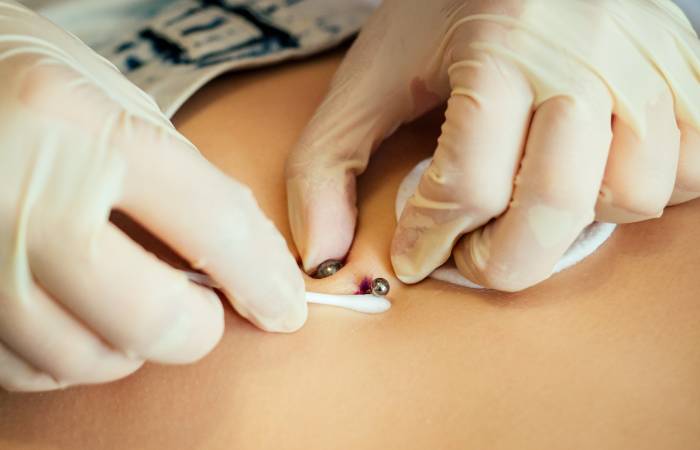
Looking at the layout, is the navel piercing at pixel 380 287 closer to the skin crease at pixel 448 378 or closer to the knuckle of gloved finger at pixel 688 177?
the skin crease at pixel 448 378

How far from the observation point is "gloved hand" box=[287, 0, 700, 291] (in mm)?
765

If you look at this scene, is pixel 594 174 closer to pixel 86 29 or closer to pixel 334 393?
pixel 334 393

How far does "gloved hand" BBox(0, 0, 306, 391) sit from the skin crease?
7 cm

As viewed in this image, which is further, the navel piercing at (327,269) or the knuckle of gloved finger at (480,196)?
the navel piercing at (327,269)

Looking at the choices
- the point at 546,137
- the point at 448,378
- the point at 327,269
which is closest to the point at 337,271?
the point at 327,269

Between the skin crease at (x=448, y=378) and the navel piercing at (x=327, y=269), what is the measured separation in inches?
0.7

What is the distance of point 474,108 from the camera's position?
0.77m

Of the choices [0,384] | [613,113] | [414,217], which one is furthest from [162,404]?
[613,113]

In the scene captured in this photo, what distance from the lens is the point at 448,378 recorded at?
2.52 feet

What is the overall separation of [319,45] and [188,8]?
9.8 inches

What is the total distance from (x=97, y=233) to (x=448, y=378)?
0.41 meters

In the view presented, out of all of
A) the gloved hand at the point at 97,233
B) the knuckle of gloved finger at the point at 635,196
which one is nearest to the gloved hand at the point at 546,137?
the knuckle of gloved finger at the point at 635,196

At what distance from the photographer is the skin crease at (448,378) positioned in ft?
2.38

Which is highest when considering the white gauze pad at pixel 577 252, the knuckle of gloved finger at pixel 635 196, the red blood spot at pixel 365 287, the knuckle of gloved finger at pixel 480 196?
the knuckle of gloved finger at pixel 635 196
